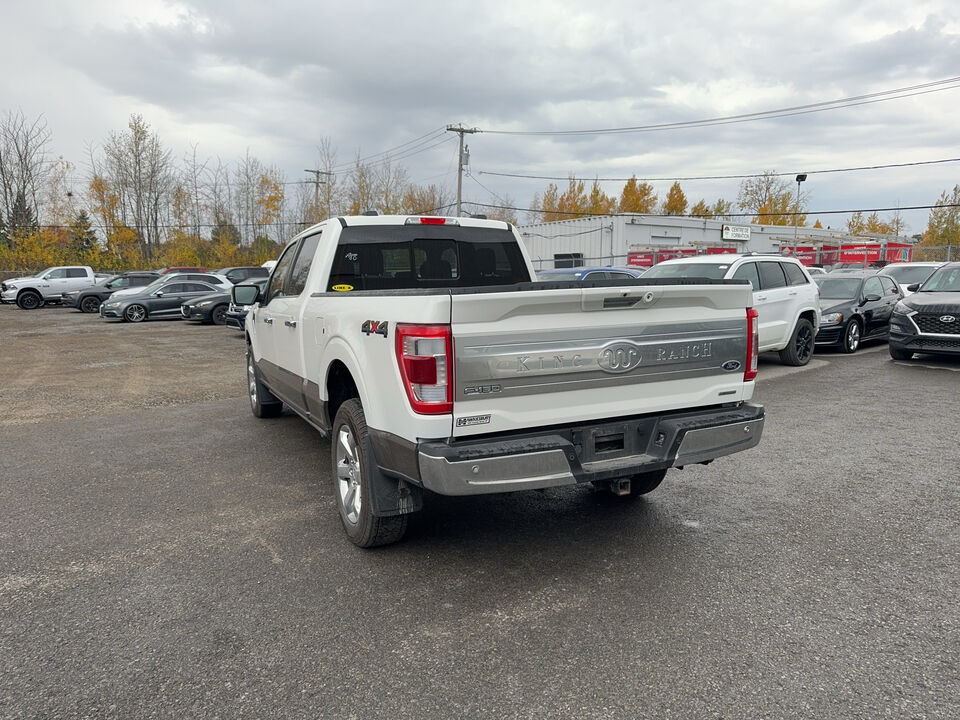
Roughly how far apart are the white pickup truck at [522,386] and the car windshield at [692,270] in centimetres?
670

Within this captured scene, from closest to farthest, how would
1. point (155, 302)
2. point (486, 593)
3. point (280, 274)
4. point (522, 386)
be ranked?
point (522, 386) → point (486, 593) → point (280, 274) → point (155, 302)

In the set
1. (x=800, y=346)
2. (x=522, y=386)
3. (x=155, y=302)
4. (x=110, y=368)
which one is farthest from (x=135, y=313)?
(x=522, y=386)

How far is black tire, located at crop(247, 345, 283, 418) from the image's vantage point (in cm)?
735

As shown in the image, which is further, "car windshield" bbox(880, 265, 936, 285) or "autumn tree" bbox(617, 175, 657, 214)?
"autumn tree" bbox(617, 175, 657, 214)

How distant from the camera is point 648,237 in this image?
4600cm

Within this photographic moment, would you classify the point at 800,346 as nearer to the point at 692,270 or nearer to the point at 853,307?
the point at 692,270

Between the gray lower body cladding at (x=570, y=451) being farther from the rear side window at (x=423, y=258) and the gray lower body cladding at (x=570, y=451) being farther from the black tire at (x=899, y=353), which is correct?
the black tire at (x=899, y=353)

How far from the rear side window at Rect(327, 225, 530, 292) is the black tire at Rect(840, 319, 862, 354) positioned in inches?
376

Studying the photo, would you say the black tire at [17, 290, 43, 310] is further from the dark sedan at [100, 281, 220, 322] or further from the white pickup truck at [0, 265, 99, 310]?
the dark sedan at [100, 281, 220, 322]

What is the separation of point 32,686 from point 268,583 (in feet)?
3.63

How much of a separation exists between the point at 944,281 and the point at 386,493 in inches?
463

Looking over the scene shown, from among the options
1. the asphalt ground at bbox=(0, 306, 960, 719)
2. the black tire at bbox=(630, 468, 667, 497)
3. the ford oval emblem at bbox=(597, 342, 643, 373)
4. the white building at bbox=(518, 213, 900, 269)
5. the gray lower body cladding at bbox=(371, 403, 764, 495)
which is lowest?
the asphalt ground at bbox=(0, 306, 960, 719)

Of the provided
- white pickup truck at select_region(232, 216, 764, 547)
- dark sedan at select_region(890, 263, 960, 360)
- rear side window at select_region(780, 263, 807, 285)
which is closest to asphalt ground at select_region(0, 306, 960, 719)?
white pickup truck at select_region(232, 216, 764, 547)

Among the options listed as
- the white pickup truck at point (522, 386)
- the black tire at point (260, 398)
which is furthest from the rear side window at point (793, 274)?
the black tire at point (260, 398)
